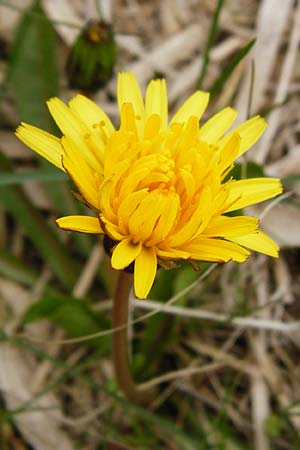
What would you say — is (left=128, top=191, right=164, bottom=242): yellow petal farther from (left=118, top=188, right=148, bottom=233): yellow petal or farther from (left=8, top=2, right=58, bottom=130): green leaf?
(left=8, top=2, right=58, bottom=130): green leaf

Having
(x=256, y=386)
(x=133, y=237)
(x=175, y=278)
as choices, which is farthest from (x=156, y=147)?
(x=256, y=386)

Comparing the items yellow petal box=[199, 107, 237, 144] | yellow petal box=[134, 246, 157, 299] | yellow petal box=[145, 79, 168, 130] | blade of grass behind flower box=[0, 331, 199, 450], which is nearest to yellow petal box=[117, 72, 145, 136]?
yellow petal box=[145, 79, 168, 130]

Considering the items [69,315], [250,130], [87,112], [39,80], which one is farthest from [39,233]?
[250,130]

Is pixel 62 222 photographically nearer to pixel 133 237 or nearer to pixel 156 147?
pixel 133 237

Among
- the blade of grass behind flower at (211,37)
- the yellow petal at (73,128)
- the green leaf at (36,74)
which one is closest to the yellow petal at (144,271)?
the yellow petal at (73,128)

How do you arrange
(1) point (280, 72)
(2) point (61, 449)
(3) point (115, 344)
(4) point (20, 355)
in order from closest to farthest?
1. (3) point (115, 344)
2. (2) point (61, 449)
3. (4) point (20, 355)
4. (1) point (280, 72)

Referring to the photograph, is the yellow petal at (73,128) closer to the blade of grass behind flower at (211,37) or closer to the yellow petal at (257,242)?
the yellow petal at (257,242)
